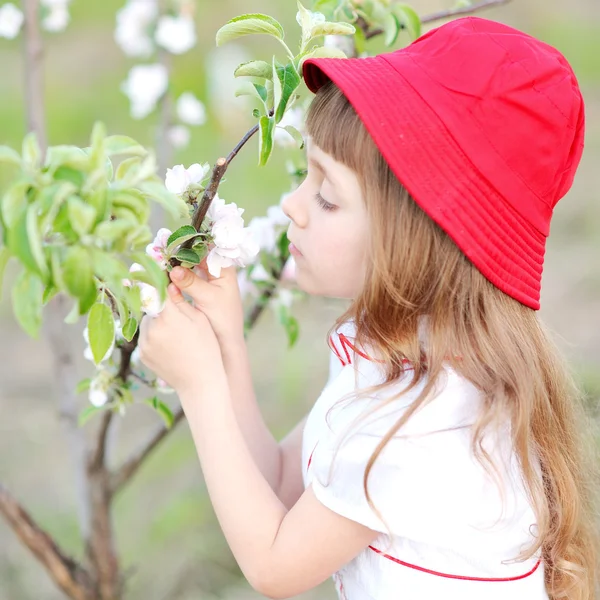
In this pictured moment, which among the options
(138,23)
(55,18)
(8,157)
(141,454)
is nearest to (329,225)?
(8,157)

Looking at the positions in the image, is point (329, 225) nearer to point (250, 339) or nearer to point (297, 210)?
point (297, 210)

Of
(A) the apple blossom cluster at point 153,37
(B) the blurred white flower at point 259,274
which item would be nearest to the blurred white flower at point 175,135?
(A) the apple blossom cluster at point 153,37

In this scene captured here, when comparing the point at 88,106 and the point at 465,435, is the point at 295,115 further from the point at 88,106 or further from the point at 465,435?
the point at 88,106

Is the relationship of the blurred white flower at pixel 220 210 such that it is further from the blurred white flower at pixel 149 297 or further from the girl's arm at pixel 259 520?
the girl's arm at pixel 259 520

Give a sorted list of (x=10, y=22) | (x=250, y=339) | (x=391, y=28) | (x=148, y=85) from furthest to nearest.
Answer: (x=250, y=339), (x=148, y=85), (x=10, y=22), (x=391, y=28)

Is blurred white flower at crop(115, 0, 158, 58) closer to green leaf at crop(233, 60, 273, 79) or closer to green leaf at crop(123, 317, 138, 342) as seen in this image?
green leaf at crop(233, 60, 273, 79)

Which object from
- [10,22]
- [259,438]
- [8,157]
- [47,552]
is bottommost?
[47,552]

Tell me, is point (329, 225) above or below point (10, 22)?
above

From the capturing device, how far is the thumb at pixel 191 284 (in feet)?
3.29

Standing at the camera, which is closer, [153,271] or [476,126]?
[153,271]

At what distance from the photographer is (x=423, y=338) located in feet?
3.41

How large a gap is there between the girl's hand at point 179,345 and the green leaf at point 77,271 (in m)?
0.43

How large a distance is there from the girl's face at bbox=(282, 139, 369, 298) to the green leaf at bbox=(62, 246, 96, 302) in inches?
17.5

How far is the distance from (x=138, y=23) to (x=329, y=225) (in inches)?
34.9
